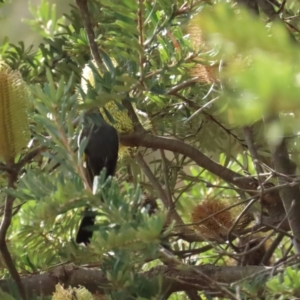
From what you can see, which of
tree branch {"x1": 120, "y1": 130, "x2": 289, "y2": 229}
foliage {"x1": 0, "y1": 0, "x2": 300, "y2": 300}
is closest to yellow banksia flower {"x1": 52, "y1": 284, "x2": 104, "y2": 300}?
foliage {"x1": 0, "y1": 0, "x2": 300, "y2": 300}

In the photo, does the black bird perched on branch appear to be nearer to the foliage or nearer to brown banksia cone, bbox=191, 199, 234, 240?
the foliage

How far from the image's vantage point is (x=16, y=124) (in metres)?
0.32

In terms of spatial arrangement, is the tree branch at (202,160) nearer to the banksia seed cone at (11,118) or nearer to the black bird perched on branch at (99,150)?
the black bird perched on branch at (99,150)

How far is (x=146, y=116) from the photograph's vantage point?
546 mm

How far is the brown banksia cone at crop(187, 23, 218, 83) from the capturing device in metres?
0.42

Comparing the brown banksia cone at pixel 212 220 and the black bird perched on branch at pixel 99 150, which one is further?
the brown banksia cone at pixel 212 220

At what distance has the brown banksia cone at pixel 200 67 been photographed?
0.42 m

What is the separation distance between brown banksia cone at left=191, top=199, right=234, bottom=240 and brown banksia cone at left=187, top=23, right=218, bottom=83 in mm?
138

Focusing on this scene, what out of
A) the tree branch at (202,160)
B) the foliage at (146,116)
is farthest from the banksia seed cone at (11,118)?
the tree branch at (202,160)

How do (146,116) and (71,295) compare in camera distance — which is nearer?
(71,295)

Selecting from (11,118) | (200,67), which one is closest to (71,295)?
(11,118)

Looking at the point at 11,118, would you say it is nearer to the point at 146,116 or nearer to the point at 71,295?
the point at 71,295

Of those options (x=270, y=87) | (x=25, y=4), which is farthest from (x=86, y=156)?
(x=25, y=4)

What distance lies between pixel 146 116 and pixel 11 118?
0.79 ft
